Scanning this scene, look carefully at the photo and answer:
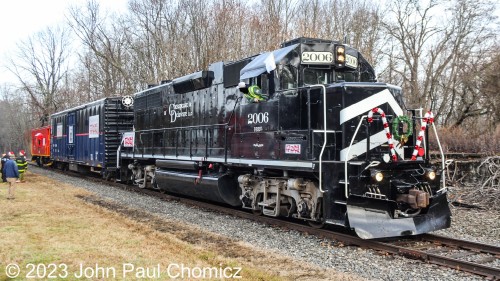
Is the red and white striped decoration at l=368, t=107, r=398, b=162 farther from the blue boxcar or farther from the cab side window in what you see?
the blue boxcar

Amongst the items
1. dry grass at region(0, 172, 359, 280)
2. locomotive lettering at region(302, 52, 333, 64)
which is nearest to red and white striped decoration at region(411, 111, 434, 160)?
locomotive lettering at region(302, 52, 333, 64)

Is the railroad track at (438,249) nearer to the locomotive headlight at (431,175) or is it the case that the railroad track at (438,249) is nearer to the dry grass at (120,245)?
the locomotive headlight at (431,175)

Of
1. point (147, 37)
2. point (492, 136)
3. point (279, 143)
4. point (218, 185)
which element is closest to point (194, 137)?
point (218, 185)

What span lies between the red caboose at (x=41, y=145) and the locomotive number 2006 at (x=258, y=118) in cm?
2377

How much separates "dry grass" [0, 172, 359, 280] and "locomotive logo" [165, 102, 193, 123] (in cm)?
343

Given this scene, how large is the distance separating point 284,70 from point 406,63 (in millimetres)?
28129

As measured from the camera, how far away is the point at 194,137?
495 inches

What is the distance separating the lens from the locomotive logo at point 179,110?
43.0 ft

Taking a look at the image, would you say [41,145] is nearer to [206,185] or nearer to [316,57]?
[206,185]

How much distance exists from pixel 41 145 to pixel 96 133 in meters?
14.6

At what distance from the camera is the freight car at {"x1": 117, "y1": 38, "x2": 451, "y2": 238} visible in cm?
736

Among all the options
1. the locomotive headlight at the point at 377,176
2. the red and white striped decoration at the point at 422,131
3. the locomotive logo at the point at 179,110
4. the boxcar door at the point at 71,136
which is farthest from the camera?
the boxcar door at the point at 71,136

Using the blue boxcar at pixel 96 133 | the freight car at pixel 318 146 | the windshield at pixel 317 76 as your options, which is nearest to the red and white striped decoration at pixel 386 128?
the freight car at pixel 318 146

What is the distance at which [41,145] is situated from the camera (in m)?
31.7
